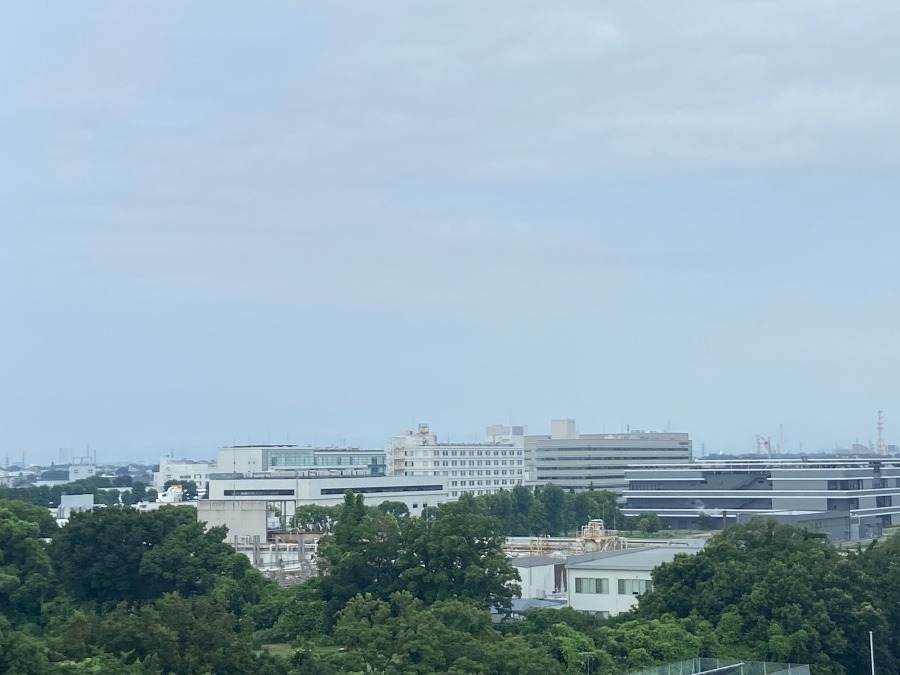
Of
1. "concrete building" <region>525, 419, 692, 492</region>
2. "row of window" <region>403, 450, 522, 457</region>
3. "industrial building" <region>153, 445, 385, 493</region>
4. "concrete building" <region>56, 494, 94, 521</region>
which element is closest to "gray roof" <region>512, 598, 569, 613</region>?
"concrete building" <region>56, 494, 94, 521</region>

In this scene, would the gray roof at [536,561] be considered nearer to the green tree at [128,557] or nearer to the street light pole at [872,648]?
the green tree at [128,557]

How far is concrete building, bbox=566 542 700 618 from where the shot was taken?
46688mm

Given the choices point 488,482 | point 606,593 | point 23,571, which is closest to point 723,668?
point 606,593

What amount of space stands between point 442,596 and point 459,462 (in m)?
88.7

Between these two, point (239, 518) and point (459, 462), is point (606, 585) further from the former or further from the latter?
point (459, 462)

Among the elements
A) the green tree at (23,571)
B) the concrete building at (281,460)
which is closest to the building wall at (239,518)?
the green tree at (23,571)

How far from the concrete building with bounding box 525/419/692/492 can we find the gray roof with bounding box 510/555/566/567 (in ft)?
276

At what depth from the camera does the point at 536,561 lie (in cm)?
5150

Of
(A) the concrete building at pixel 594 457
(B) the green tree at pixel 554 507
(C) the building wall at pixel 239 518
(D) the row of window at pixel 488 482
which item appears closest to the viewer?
(C) the building wall at pixel 239 518

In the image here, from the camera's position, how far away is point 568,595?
48.4 meters

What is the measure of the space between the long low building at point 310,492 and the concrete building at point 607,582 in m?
23.1

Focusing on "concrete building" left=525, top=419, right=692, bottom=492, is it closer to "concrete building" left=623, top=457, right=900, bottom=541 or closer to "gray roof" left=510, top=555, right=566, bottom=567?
"concrete building" left=623, top=457, right=900, bottom=541

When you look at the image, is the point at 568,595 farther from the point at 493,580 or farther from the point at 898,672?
the point at 898,672

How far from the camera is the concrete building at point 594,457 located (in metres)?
140
